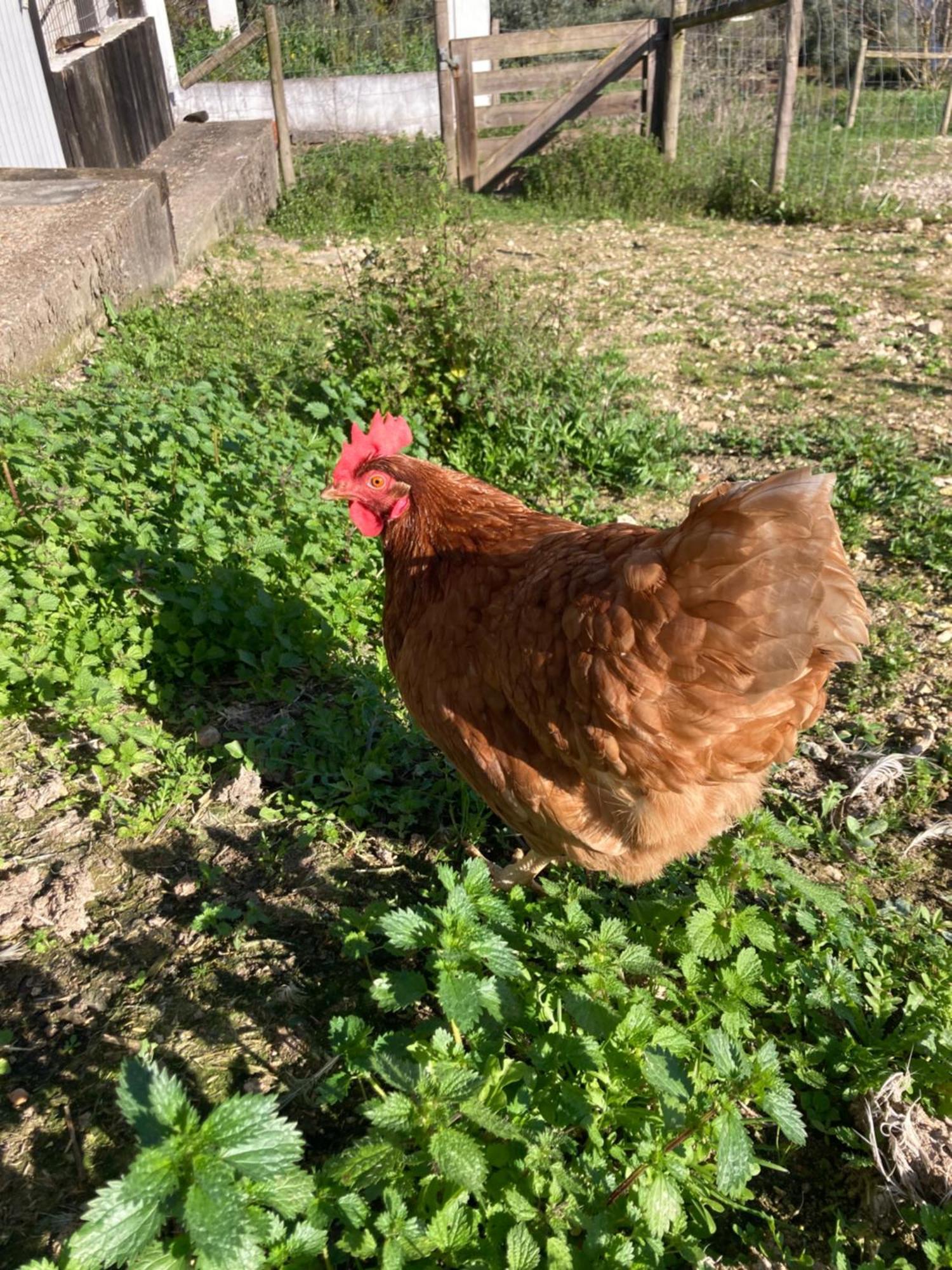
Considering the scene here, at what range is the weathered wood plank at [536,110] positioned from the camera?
10961 mm

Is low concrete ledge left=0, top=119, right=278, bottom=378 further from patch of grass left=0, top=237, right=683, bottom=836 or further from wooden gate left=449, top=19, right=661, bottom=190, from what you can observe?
wooden gate left=449, top=19, right=661, bottom=190

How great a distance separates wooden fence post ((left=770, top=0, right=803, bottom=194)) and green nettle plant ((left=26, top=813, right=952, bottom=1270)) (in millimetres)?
9427

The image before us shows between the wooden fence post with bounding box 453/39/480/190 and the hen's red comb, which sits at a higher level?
the wooden fence post with bounding box 453/39/480/190

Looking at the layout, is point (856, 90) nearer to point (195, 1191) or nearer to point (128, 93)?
point (128, 93)

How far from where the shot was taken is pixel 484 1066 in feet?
5.70

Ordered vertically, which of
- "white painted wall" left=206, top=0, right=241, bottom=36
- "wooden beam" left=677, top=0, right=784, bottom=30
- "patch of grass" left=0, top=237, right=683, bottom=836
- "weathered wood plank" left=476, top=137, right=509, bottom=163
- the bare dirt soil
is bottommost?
the bare dirt soil

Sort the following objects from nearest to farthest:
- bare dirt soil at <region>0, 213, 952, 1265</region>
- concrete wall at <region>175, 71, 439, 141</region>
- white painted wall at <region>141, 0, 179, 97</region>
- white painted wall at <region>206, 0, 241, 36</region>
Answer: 1. bare dirt soil at <region>0, 213, 952, 1265</region>
2. white painted wall at <region>141, 0, 179, 97</region>
3. concrete wall at <region>175, 71, 439, 141</region>
4. white painted wall at <region>206, 0, 241, 36</region>

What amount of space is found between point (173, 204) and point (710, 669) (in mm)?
8966

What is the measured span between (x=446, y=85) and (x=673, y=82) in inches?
113

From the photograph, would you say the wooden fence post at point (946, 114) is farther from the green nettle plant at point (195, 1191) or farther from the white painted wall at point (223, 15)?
the green nettle plant at point (195, 1191)

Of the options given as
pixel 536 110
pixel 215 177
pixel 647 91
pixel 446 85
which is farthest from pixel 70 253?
pixel 647 91

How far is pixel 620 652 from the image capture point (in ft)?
6.20

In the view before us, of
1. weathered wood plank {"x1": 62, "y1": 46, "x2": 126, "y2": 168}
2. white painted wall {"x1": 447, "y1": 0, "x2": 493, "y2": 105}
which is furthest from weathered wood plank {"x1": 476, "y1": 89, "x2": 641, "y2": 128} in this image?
weathered wood plank {"x1": 62, "y1": 46, "x2": 126, "y2": 168}

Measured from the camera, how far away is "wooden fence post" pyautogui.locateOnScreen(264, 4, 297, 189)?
978 cm
